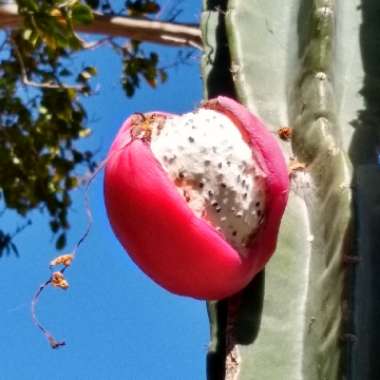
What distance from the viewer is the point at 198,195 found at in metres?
0.98

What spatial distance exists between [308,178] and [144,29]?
6.64ft

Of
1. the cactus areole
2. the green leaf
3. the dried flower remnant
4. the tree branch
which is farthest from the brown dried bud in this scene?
the tree branch

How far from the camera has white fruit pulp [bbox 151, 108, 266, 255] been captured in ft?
3.23

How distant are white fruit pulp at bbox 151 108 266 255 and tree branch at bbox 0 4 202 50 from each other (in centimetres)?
190

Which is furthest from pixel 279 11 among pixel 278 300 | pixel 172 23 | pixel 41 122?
pixel 41 122

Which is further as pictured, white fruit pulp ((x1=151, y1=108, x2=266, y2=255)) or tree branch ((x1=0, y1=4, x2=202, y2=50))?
tree branch ((x1=0, y1=4, x2=202, y2=50))

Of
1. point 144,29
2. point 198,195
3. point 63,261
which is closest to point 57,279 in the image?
point 63,261

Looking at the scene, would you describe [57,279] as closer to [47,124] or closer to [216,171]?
[216,171]

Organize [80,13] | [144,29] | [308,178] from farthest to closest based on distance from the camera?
[144,29] → [80,13] → [308,178]

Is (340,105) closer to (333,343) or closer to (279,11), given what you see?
(279,11)

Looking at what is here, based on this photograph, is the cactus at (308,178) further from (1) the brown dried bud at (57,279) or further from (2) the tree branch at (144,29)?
(2) the tree branch at (144,29)

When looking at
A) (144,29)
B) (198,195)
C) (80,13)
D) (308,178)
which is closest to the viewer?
(198,195)

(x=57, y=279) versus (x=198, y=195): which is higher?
(x=198, y=195)

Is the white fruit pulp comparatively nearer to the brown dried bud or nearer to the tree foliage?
the brown dried bud
